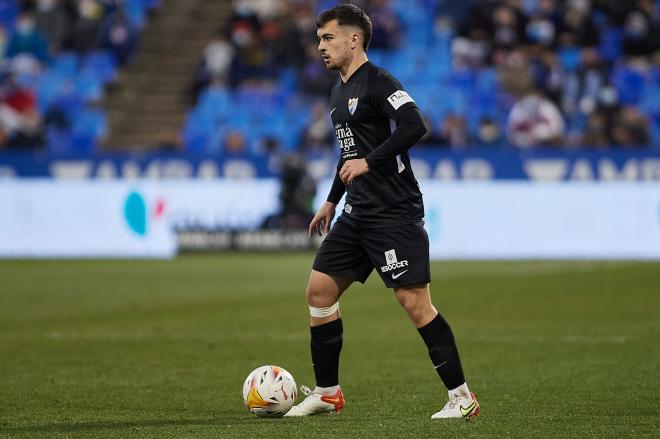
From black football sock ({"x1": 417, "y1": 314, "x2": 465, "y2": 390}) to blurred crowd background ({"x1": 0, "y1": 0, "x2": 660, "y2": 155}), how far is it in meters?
14.7

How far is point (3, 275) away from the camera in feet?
57.7

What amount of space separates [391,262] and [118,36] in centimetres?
2171

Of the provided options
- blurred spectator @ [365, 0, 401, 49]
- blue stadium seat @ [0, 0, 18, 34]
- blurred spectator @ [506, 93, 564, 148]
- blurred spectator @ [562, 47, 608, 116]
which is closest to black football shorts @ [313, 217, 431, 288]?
blurred spectator @ [506, 93, 564, 148]

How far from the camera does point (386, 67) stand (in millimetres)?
24438

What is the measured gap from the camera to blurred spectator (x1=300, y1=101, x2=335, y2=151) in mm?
22453

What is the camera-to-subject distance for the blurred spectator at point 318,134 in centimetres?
2245

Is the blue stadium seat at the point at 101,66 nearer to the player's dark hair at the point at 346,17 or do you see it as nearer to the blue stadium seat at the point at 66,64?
the blue stadium seat at the point at 66,64

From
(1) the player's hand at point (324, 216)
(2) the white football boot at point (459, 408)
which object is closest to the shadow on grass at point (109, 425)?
(2) the white football boot at point (459, 408)

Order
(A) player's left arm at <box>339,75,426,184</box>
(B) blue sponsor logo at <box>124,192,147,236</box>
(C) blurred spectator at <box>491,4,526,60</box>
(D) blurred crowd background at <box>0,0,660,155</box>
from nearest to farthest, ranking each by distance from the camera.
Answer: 1. (A) player's left arm at <box>339,75,426,184</box>
2. (B) blue sponsor logo at <box>124,192,147,236</box>
3. (D) blurred crowd background at <box>0,0,660,155</box>
4. (C) blurred spectator at <box>491,4,526,60</box>

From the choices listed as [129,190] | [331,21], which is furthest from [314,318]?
[129,190]

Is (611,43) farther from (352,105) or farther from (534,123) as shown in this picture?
(352,105)

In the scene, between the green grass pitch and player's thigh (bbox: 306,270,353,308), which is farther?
player's thigh (bbox: 306,270,353,308)

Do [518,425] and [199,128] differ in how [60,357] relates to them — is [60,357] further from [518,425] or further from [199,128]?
[199,128]

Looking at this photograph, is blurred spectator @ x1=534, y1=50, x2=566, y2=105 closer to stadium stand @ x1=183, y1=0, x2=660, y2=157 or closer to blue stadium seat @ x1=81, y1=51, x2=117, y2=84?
stadium stand @ x1=183, y1=0, x2=660, y2=157
